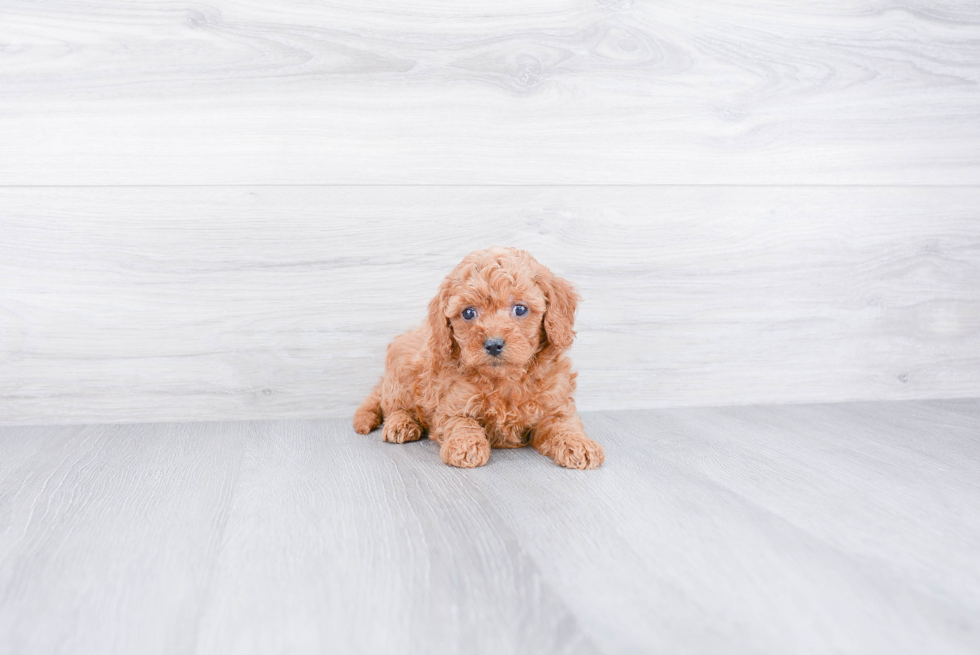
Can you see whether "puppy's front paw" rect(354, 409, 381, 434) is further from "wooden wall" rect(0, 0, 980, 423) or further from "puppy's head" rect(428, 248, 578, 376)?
"puppy's head" rect(428, 248, 578, 376)

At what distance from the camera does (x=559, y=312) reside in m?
1.52

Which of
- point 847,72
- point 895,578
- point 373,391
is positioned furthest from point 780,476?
point 847,72

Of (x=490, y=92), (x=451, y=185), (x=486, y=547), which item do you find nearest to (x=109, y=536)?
(x=486, y=547)

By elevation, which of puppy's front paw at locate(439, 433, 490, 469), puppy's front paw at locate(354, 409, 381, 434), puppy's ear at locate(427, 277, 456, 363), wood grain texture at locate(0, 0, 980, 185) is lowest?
puppy's front paw at locate(354, 409, 381, 434)

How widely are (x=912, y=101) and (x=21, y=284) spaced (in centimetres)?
263

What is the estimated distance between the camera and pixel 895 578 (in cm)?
95

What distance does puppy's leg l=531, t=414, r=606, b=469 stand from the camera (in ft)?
4.74

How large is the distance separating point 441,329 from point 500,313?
148 mm

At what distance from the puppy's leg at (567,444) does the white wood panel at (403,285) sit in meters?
0.46

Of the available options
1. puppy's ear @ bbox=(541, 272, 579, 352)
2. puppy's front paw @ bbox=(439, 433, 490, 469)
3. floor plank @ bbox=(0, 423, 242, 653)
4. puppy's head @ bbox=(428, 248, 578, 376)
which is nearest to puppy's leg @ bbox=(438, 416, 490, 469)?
puppy's front paw @ bbox=(439, 433, 490, 469)

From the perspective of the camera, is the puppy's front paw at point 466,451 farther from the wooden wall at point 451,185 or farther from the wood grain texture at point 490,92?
the wood grain texture at point 490,92

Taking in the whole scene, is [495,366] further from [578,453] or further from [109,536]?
[109,536]

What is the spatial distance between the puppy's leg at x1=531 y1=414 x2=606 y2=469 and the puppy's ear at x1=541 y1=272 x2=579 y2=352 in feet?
0.57

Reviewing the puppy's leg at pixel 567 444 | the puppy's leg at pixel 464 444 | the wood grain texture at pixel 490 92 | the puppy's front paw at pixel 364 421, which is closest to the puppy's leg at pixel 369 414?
the puppy's front paw at pixel 364 421
